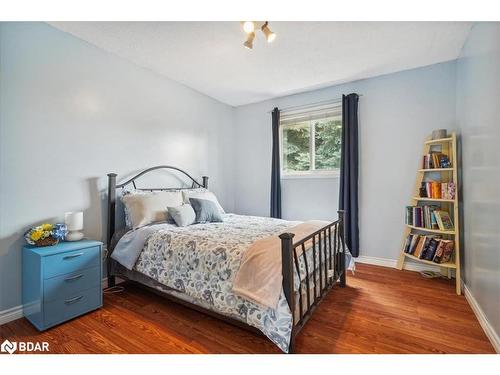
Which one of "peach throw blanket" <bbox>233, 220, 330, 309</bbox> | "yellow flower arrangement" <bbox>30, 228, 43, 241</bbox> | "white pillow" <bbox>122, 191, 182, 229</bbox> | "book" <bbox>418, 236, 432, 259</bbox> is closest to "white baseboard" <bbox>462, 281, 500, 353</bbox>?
"book" <bbox>418, 236, 432, 259</bbox>

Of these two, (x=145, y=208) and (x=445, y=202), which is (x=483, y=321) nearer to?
(x=445, y=202)

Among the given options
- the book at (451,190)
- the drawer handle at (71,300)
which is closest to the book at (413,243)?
the book at (451,190)

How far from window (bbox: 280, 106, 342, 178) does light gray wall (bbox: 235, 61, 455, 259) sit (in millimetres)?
184

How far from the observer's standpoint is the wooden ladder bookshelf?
8.06 feet

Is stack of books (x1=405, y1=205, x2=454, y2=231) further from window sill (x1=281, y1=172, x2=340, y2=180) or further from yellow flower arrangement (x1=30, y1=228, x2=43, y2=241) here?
yellow flower arrangement (x1=30, y1=228, x2=43, y2=241)

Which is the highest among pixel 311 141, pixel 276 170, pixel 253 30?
pixel 253 30

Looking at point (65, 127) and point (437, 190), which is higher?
point (65, 127)

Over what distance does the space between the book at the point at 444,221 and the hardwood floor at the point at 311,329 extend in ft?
2.22

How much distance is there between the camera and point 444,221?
8.46 feet

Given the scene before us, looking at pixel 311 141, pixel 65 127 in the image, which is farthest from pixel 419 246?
pixel 65 127

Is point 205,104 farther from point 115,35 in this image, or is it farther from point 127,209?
point 127,209

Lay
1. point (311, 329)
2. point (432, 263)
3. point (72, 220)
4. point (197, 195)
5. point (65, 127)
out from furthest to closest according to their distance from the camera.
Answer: point (197, 195) < point (432, 263) < point (65, 127) < point (72, 220) < point (311, 329)

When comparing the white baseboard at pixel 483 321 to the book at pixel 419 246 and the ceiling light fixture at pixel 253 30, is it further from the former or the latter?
the ceiling light fixture at pixel 253 30

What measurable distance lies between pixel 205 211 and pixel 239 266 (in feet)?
4.02
